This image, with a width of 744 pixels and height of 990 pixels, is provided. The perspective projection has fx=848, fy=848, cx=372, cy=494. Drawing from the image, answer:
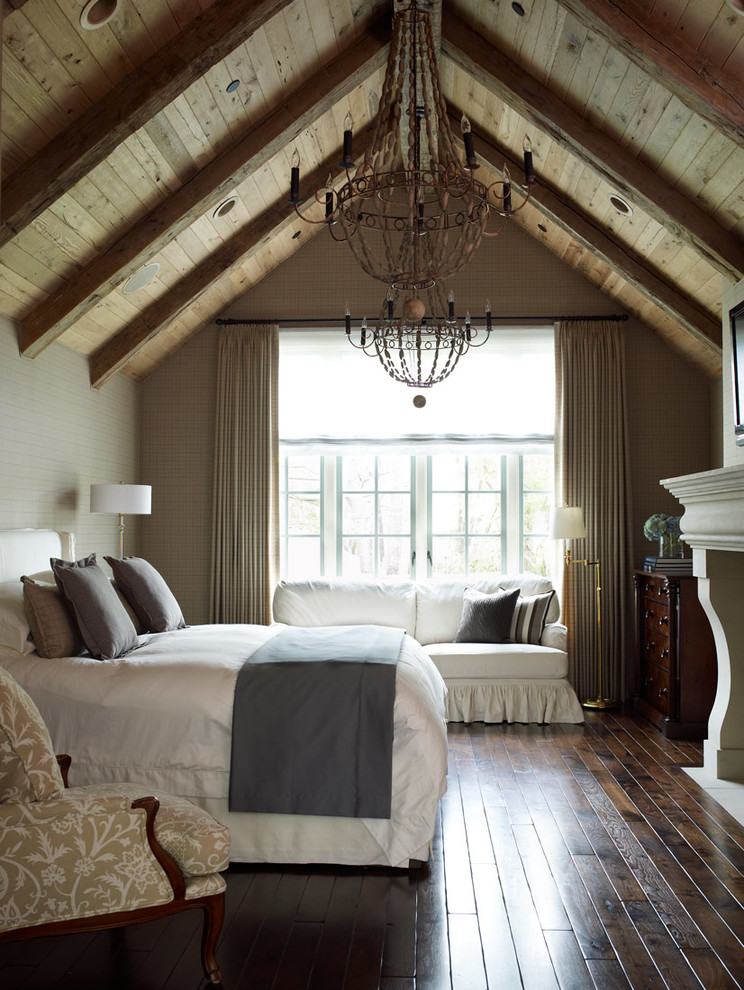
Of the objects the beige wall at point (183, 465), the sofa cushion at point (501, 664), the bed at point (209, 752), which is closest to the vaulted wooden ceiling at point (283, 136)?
the beige wall at point (183, 465)

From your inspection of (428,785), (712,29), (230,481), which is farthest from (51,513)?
(712,29)

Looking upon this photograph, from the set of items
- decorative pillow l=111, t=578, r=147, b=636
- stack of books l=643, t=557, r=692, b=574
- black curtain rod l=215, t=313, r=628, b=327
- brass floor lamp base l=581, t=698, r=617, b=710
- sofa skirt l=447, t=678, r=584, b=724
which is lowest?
brass floor lamp base l=581, t=698, r=617, b=710

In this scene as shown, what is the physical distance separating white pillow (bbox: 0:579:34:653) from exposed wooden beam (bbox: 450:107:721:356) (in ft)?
13.3

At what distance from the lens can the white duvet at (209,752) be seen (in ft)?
10.7

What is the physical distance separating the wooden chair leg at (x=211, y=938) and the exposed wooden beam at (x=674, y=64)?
362 centimetres

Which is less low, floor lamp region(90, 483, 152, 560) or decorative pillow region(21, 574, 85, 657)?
floor lamp region(90, 483, 152, 560)

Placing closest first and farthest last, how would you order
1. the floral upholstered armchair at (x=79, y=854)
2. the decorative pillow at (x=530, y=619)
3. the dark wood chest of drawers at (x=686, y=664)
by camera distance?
1. the floral upholstered armchair at (x=79, y=854)
2. the dark wood chest of drawers at (x=686, y=664)
3. the decorative pillow at (x=530, y=619)

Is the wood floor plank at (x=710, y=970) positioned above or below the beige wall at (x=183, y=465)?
below

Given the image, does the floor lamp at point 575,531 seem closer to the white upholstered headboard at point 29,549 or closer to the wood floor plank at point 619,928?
the wood floor plank at point 619,928

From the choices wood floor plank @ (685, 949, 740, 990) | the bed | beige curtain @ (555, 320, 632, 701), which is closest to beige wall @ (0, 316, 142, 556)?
the bed

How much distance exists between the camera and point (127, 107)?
3.87 m

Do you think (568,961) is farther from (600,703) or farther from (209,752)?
(600,703)

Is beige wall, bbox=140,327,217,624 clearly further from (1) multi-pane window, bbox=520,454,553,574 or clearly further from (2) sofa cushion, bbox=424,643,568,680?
(1) multi-pane window, bbox=520,454,553,574

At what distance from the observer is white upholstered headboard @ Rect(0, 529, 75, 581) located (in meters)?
4.29
